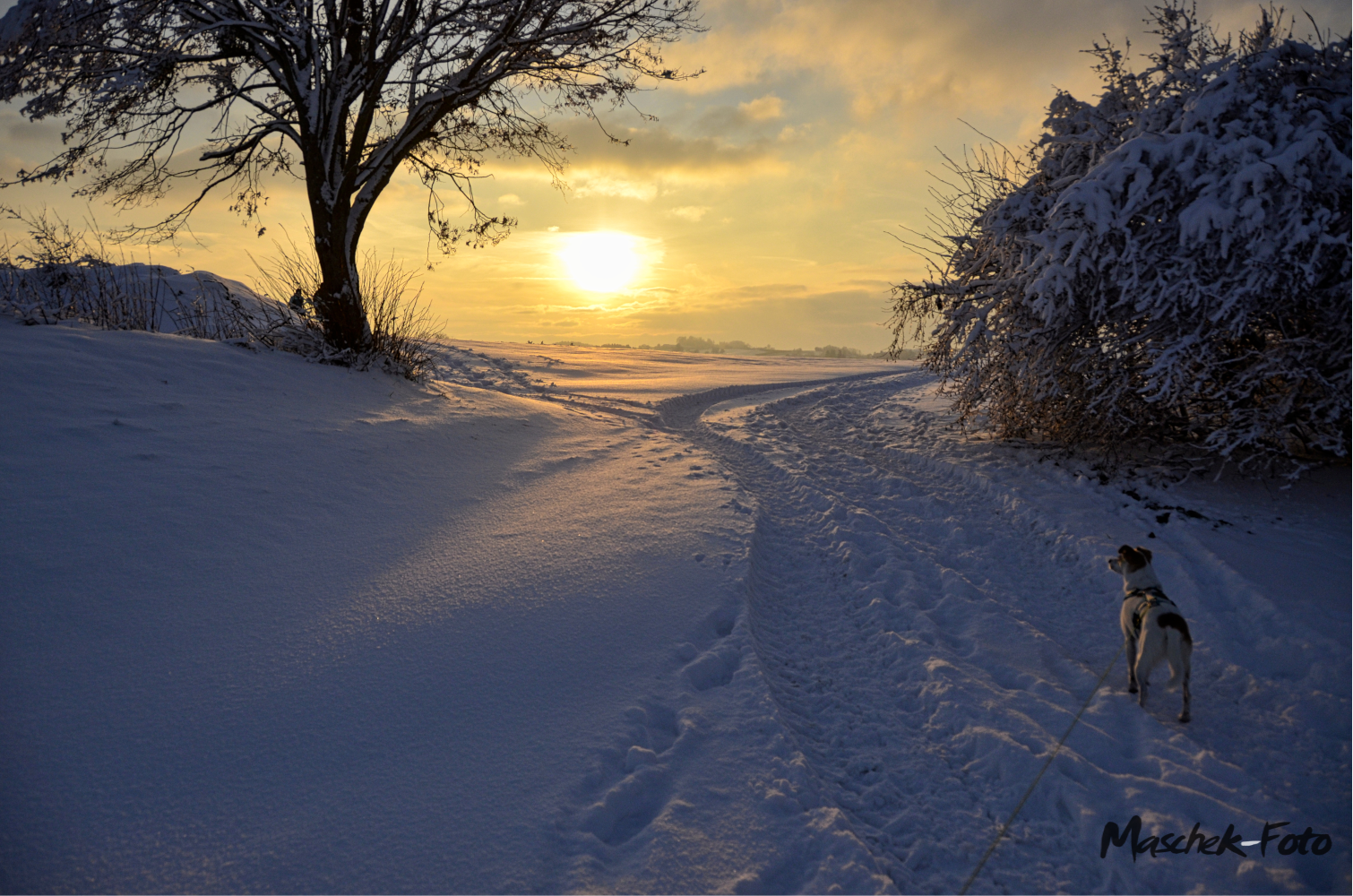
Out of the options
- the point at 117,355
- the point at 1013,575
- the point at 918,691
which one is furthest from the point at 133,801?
the point at 1013,575

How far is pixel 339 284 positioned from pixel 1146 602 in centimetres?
910

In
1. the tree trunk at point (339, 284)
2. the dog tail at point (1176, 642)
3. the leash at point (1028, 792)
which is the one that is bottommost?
the leash at point (1028, 792)

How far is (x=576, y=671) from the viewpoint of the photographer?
122 inches

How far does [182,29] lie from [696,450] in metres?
7.84

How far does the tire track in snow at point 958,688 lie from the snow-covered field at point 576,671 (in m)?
0.02

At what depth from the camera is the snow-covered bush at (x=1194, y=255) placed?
17.1 feet

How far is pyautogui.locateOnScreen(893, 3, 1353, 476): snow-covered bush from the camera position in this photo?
5.22m

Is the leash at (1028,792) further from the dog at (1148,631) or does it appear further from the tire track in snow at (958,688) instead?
the dog at (1148,631)

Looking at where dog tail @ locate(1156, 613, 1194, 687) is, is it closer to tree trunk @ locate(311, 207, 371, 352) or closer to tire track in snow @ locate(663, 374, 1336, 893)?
tire track in snow @ locate(663, 374, 1336, 893)

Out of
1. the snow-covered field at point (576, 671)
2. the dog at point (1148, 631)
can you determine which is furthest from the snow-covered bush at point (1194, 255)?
the dog at point (1148, 631)

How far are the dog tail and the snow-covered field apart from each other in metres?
0.32

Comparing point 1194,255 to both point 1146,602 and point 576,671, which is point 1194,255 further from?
point 576,671

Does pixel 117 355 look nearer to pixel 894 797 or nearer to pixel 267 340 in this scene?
pixel 267 340

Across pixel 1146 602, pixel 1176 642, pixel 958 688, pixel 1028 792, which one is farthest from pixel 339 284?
pixel 1176 642
